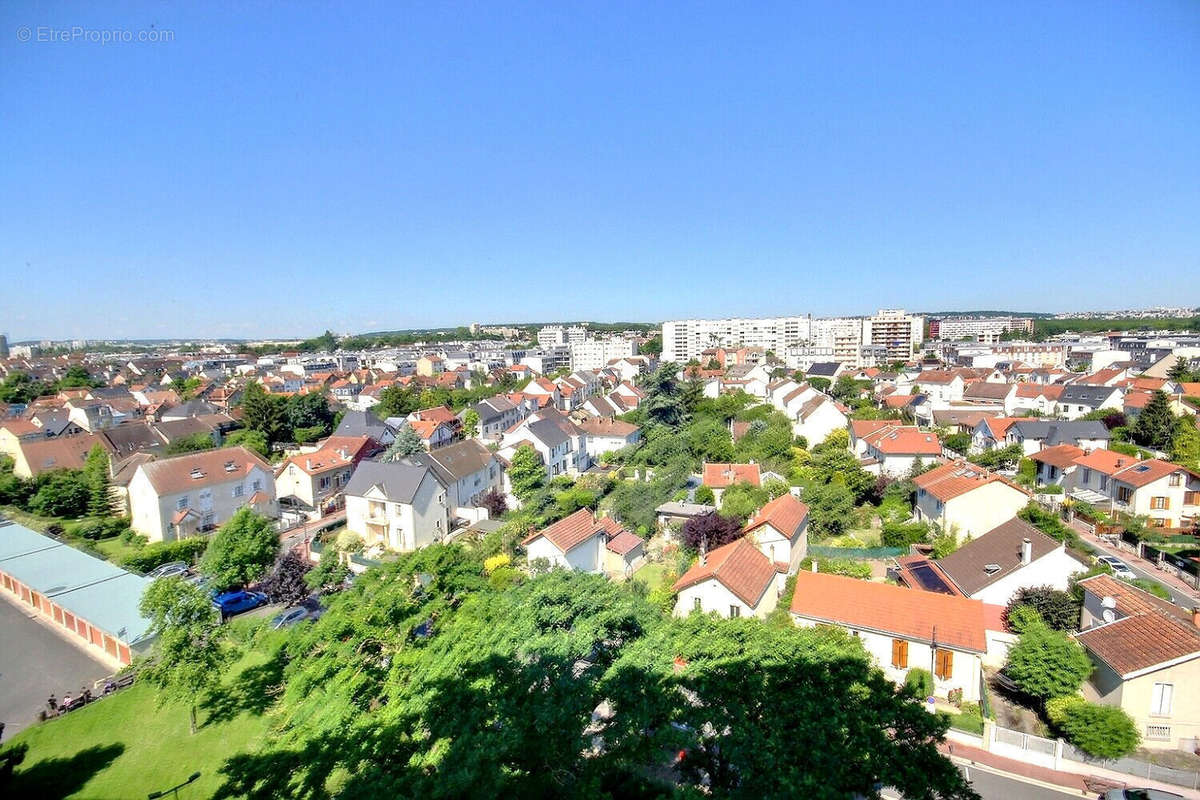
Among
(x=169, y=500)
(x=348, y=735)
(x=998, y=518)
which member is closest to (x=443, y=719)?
(x=348, y=735)

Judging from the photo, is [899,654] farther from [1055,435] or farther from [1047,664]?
[1055,435]

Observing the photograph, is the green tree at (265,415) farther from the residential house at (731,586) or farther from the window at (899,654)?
the window at (899,654)

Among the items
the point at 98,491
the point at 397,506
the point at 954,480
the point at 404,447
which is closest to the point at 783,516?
the point at 954,480

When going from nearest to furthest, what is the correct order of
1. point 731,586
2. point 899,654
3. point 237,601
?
point 899,654 → point 731,586 → point 237,601

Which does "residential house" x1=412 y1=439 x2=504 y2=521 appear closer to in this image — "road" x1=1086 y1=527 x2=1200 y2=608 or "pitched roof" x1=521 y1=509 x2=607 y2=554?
"pitched roof" x1=521 y1=509 x2=607 y2=554

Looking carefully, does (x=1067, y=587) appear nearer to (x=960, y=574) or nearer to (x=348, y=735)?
(x=960, y=574)

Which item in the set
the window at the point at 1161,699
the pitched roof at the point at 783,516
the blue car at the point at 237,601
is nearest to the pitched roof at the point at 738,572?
the pitched roof at the point at 783,516

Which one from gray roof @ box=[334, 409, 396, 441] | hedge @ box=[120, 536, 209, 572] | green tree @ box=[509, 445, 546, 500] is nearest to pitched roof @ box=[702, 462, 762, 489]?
green tree @ box=[509, 445, 546, 500]
